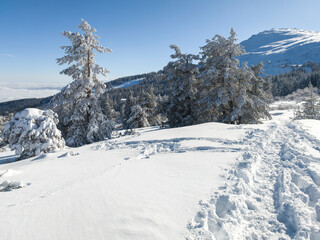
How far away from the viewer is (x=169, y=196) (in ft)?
11.4

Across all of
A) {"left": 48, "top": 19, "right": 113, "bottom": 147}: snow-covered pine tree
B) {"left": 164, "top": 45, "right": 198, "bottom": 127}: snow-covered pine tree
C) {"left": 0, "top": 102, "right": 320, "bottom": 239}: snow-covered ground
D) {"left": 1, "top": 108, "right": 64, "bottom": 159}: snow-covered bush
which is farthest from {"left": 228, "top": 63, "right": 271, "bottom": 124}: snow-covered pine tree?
{"left": 1, "top": 108, "right": 64, "bottom": 159}: snow-covered bush

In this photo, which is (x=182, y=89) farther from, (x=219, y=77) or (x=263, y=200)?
(x=263, y=200)

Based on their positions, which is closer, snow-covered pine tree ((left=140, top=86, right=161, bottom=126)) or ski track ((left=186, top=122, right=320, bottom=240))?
ski track ((left=186, top=122, right=320, bottom=240))

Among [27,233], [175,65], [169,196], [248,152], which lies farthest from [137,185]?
[175,65]

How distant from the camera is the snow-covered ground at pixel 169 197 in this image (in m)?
2.60

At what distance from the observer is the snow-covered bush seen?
8.48 meters

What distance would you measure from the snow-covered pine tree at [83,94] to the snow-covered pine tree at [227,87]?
29.0 ft

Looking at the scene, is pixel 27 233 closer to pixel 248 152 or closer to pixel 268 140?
pixel 248 152

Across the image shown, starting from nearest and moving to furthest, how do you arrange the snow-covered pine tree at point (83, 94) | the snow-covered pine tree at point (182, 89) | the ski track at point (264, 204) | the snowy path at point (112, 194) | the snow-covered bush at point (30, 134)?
the snowy path at point (112, 194), the ski track at point (264, 204), the snow-covered bush at point (30, 134), the snow-covered pine tree at point (83, 94), the snow-covered pine tree at point (182, 89)

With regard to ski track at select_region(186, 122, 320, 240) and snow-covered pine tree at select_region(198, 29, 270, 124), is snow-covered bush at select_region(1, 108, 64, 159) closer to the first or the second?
ski track at select_region(186, 122, 320, 240)

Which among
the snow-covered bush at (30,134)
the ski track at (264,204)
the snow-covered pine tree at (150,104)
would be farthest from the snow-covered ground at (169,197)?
the snow-covered pine tree at (150,104)

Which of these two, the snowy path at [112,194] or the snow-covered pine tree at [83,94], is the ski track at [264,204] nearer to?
the snowy path at [112,194]

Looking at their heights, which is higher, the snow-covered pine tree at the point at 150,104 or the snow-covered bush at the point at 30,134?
the snow-covered bush at the point at 30,134

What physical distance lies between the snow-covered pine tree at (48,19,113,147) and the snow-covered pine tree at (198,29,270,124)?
884 cm
